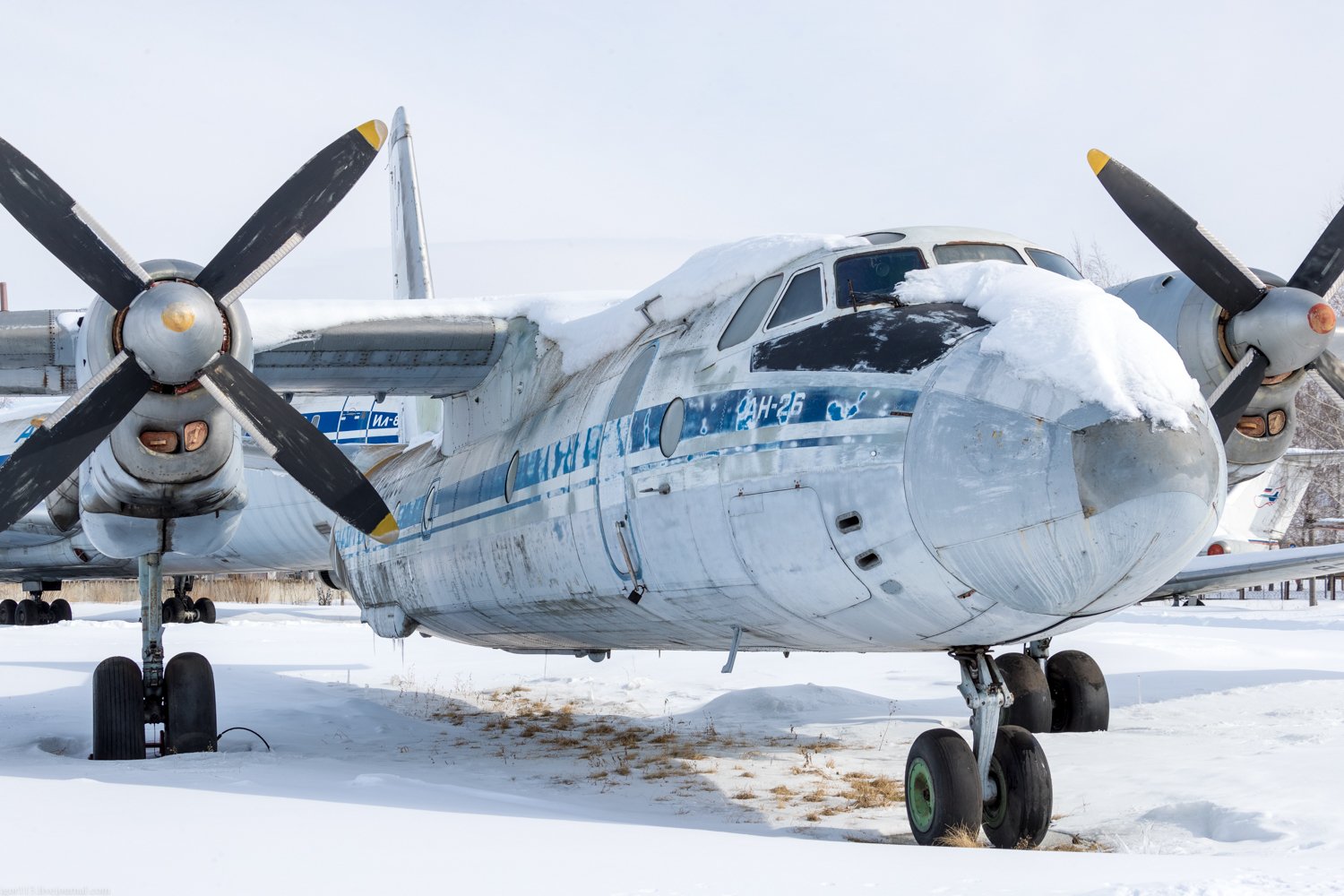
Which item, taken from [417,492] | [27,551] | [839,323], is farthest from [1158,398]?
[27,551]

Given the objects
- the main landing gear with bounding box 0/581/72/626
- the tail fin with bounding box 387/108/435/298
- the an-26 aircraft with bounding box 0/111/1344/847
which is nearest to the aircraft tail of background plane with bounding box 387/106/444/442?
the tail fin with bounding box 387/108/435/298

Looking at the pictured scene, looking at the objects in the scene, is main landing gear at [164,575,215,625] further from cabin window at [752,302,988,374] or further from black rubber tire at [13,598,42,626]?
cabin window at [752,302,988,374]

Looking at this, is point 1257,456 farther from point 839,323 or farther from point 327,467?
point 327,467

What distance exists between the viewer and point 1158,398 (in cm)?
561

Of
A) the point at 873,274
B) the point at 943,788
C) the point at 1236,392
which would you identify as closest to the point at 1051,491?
the point at 943,788

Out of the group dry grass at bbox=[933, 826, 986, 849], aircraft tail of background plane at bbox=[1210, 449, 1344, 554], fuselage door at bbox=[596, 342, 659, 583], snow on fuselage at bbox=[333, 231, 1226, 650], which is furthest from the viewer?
aircraft tail of background plane at bbox=[1210, 449, 1344, 554]

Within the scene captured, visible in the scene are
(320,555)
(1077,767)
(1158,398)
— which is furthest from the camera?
(320,555)

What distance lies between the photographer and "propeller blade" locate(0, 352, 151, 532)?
9.05 metres

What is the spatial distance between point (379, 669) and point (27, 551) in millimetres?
14629

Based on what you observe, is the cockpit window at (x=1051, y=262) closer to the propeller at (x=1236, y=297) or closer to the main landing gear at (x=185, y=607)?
the propeller at (x=1236, y=297)

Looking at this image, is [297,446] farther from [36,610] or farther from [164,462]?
[36,610]

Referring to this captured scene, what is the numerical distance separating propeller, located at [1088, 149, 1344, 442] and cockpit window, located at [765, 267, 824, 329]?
4.15 meters

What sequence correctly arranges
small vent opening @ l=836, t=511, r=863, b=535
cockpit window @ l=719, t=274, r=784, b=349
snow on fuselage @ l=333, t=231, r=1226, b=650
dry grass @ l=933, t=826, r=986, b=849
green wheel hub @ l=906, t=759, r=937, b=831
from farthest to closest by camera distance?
cockpit window @ l=719, t=274, r=784, b=349 → green wheel hub @ l=906, t=759, r=937, b=831 → small vent opening @ l=836, t=511, r=863, b=535 → dry grass @ l=933, t=826, r=986, b=849 → snow on fuselage @ l=333, t=231, r=1226, b=650

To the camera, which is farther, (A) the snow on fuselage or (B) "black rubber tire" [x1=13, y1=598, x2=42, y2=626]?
(B) "black rubber tire" [x1=13, y1=598, x2=42, y2=626]
